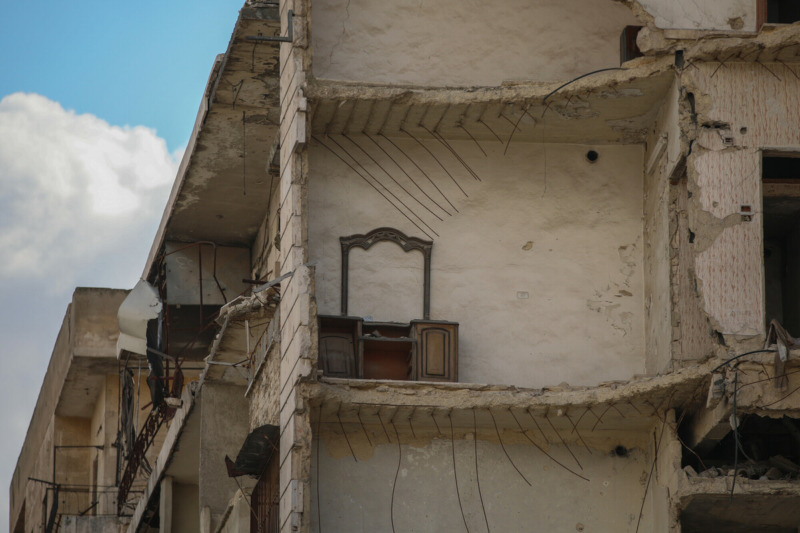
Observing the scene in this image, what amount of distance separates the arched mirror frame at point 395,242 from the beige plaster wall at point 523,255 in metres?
0.09

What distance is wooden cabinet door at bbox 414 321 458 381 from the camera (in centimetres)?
1942

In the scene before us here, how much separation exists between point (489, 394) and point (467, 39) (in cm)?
464

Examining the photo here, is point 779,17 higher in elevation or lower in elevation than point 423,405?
higher

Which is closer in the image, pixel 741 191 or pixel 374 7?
pixel 741 191

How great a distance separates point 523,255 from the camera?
2047 centimetres

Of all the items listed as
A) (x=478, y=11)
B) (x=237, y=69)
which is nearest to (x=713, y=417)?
(x=478, y=11)

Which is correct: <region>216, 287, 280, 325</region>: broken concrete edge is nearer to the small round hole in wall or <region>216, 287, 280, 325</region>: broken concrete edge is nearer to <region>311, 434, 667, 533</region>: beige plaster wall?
<region>311, 434, 667, 533</region>: beige plaster wall

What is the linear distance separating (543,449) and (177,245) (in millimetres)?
8750

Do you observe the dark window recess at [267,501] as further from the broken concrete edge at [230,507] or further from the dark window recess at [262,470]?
the broken concrete edge at [230,507]

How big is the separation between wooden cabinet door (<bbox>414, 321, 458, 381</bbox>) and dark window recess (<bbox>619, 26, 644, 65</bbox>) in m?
3.90

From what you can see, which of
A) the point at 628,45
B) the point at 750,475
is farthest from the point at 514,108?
the point at 750,475

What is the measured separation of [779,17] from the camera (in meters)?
20.7

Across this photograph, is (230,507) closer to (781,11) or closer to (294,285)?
(294,285)

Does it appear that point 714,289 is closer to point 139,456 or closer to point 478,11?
point 478,11
